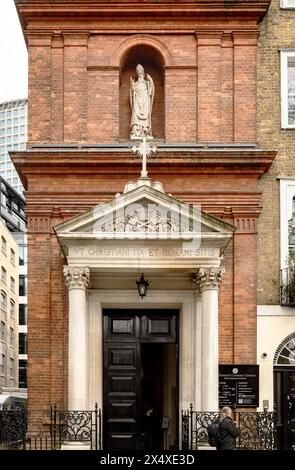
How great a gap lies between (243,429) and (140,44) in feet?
31.7

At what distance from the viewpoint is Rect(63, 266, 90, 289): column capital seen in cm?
2234

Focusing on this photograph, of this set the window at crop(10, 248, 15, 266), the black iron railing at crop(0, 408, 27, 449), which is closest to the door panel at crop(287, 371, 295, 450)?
the black iron railing at crop(0, 408, 27, 449)

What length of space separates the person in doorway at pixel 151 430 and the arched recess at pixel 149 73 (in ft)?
23.2

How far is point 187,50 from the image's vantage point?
84.4ft

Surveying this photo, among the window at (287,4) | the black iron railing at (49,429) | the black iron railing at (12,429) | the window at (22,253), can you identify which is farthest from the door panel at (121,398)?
the window at (22,253)

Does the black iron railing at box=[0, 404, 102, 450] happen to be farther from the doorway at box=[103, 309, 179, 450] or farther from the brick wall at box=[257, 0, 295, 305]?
the brick wall at box=[257, 0, 295, 305]

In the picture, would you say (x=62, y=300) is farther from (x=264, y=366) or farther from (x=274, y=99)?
(x=274, y=99)

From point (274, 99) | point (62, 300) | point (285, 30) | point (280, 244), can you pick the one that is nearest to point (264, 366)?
point (280, 244)

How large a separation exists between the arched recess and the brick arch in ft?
0.29

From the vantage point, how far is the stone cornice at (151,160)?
24.7 m

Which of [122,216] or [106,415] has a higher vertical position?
[122,216]

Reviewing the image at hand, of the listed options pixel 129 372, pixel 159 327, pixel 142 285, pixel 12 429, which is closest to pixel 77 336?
pixel 142 285

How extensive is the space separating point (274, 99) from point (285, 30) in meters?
1.78

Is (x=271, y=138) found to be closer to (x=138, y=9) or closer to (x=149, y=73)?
(x=149, y=73)
